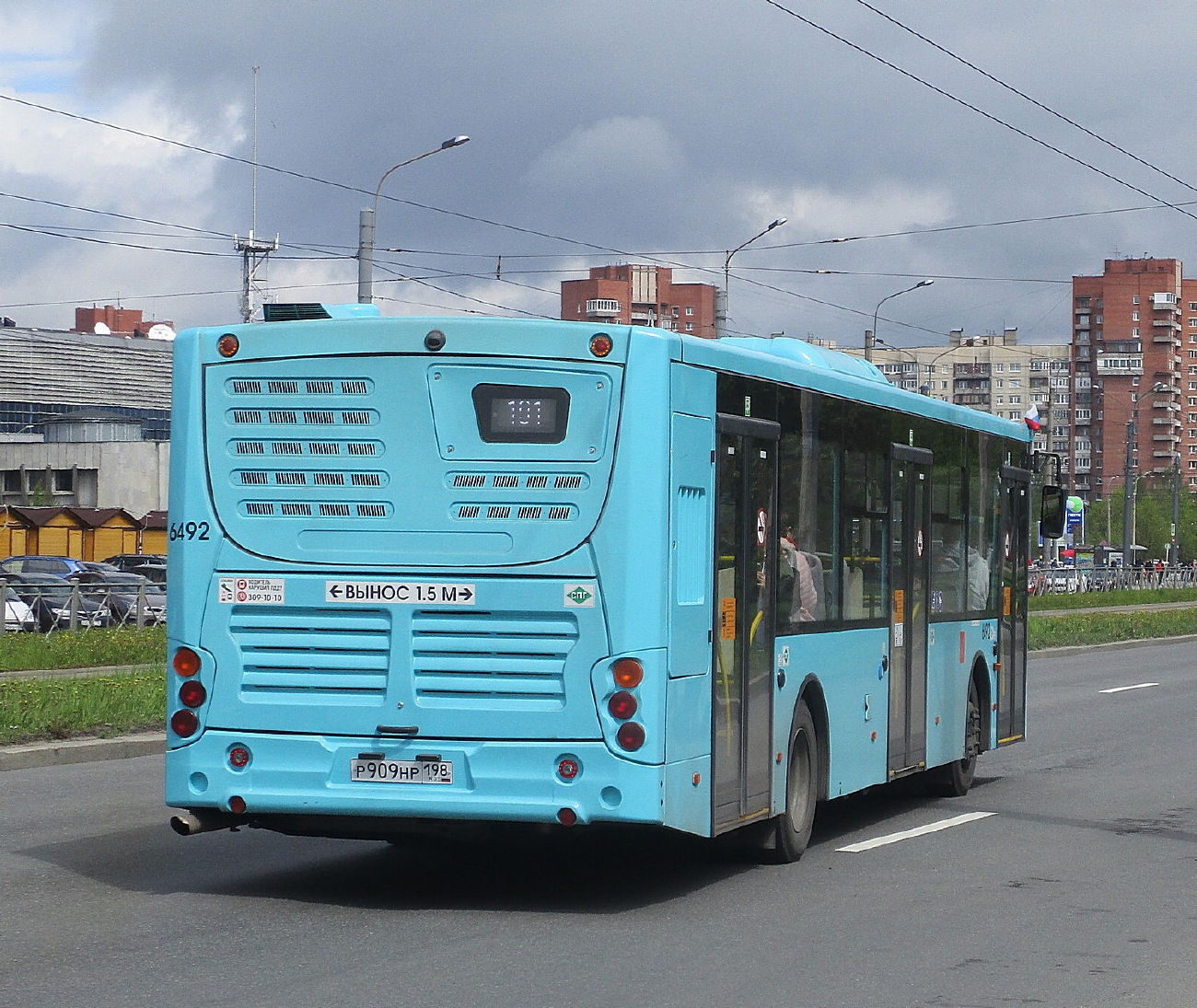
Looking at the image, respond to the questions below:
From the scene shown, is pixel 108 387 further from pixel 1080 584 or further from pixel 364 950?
pixel 364 950

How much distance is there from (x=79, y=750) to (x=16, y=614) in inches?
573

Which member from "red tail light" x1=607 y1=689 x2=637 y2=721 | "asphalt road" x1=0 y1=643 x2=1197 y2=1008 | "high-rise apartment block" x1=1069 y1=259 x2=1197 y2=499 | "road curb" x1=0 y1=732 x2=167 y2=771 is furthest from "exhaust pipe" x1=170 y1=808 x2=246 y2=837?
"high-rise apartment block" x1=1069 y1=259 x2=1197 y2=499

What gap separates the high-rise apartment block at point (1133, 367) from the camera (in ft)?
552

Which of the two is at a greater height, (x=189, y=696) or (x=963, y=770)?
(x=189, y=696)

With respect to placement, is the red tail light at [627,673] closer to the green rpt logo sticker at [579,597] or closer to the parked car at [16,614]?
the green rpt logo sticker at [579,597]

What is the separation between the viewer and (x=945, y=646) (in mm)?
12836

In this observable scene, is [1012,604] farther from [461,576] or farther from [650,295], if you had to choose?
[650,295]

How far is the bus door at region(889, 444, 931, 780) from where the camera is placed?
11.5 metres

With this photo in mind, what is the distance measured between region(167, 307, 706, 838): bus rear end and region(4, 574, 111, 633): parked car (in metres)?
20.9

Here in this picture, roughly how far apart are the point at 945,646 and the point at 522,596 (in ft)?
17.7

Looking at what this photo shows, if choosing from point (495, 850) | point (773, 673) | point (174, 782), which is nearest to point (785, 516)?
point (773, 673)

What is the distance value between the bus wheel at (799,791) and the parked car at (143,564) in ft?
146

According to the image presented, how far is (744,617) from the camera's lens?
9023mm

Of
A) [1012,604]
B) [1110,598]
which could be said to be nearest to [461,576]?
[1012,604]
